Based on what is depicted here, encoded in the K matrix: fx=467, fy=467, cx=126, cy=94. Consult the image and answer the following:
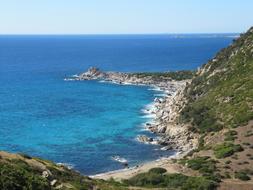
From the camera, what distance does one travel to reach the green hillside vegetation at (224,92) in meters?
83.7

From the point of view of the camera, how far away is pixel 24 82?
620ft

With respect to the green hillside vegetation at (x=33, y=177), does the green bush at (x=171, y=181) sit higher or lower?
lower

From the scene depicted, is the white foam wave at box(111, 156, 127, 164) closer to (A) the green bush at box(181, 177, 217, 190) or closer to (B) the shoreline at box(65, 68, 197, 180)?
(B) the shoreline at box(65, 68, 197, 180)

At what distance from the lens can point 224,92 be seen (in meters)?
95.5

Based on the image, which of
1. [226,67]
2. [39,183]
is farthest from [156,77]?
[39,183]

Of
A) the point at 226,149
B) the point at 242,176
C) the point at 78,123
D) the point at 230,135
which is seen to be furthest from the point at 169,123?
the point at 242,176

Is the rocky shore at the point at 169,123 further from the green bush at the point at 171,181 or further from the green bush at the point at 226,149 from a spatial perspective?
the green bush at the point at 171,181

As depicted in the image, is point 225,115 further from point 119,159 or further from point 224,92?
point 119,159

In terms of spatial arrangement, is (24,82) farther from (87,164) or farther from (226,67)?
(87,164)

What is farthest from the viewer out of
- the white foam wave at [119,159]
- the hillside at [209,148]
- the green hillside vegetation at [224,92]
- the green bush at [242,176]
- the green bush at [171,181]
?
the green hillside vegetation at [224,92]

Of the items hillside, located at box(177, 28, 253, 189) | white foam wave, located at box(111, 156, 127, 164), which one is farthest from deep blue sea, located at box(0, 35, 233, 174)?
hillside, located at box(177, 28, 253, 189)

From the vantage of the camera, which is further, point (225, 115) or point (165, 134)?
point (165, 134)

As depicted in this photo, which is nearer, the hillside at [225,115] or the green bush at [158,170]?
the hillside at [225,115]

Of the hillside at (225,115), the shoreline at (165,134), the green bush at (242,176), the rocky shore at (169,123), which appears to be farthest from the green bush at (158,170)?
the rocky shore at (169,123)
